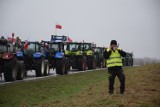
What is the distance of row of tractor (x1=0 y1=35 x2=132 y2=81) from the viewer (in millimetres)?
22422

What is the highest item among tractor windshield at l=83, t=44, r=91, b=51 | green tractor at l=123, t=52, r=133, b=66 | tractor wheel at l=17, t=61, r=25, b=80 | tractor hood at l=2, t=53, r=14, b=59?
tractor windshield at l=83, t=44, r=91, b=51

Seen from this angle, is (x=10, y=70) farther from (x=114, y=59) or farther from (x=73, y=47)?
(x=73, y=47)

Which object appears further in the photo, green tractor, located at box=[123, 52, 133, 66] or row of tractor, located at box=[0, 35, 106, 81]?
green tractor, located at box=[123, 52, 133, 66]

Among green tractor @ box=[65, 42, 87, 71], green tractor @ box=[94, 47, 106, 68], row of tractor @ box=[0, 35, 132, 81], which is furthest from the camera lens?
green tractor @ box=[94, 47, 106, 68]

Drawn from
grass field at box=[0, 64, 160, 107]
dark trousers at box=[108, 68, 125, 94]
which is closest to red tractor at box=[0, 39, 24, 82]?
grass field at box=[0, 64, 160, 107]

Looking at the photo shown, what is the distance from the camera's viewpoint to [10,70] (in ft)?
73.0

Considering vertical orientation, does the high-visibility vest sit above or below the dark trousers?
above

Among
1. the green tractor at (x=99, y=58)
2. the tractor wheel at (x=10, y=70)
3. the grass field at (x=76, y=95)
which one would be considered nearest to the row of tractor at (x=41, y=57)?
the tractor wheel at (x=10, y=70)

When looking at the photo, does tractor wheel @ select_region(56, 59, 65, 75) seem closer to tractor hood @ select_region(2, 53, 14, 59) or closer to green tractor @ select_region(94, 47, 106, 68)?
tractor hood @ select_region(2, 53, 14, 59)

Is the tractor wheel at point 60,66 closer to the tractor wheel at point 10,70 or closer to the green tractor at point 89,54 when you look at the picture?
the tractor wheel at point 10,70

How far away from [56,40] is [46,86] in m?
13.5

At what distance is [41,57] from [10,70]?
5.50 metres

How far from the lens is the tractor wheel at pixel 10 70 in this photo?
22.2m

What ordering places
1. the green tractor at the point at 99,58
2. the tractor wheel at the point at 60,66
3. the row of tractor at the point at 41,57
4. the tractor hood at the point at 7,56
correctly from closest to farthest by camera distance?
the tractor hood at the point at 7,56 → the row of tractor at the point at 41,57 → the tractor wheel at the point at 60,66 → the green tractor at the point at 99,58
